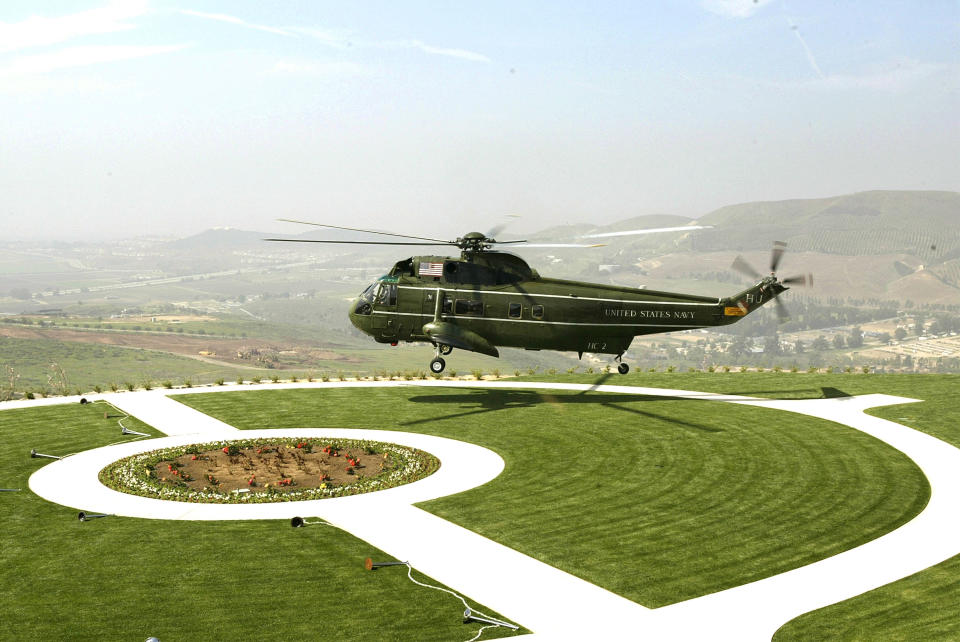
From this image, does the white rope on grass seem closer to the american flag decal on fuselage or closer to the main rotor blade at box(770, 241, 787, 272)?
the american flag decal on fuselage

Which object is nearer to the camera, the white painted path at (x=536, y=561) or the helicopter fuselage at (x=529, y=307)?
the white painted path at (x=536, y=561)

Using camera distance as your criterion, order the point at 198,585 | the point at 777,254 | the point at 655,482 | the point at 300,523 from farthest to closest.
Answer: the point at 777,254 < the point at 655,482 < the point at 300,523 < the point at 198,585

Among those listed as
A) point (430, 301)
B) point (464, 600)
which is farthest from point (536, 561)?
point (430, 301)

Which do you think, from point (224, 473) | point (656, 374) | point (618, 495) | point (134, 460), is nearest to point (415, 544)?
point (618, 495)

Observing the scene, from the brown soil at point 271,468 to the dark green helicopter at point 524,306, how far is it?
25.7ft

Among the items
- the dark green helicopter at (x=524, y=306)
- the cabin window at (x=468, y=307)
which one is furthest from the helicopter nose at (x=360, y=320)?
the cabin window at (x=468, y=307)

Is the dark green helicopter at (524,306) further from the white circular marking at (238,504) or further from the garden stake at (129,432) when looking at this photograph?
the garden stake at (129,432)

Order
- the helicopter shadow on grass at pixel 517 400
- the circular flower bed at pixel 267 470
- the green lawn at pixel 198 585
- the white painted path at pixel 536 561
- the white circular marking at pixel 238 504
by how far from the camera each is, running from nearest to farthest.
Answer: the green lawn at pixel 198 585 < the white painted path at pixel 536 561 < the white circular marking at pixel 238 504 < the circular flower bed at pixel 267 470 < the helicopter shadow on grass at pixel 517 400

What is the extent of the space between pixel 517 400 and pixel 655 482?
1299 cm

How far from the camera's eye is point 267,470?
2255 cm

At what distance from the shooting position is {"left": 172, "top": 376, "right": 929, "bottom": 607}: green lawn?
51.5 ft

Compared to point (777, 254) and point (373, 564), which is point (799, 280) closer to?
point (777, 254)

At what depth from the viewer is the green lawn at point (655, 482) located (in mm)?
15711

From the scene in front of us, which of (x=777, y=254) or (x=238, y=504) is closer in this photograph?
(x=238, y=504)
